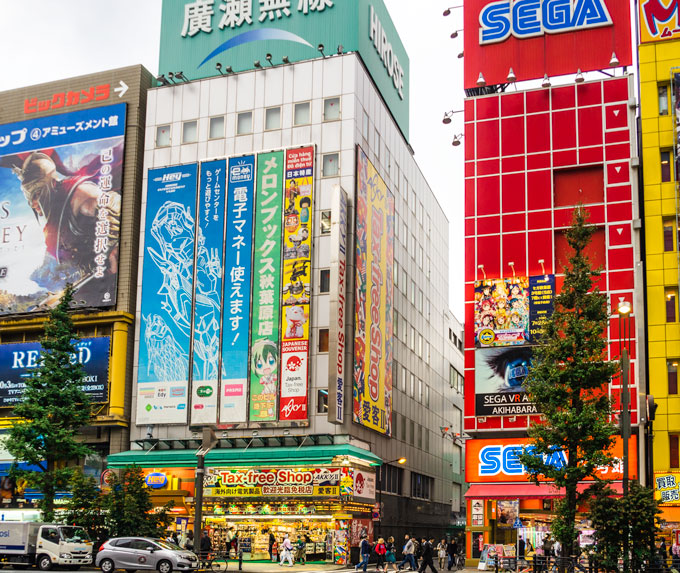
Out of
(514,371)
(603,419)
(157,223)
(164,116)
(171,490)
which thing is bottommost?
(171,490)

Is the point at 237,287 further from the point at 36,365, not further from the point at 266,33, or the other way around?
the point at 266,33

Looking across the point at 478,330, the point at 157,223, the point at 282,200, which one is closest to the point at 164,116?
the point at 157,223

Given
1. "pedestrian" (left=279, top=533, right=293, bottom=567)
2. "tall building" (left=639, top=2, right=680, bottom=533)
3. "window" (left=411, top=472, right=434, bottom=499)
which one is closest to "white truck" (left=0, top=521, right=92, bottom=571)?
"pedestrian" (left=279, top=533, right=293, bottom=567)

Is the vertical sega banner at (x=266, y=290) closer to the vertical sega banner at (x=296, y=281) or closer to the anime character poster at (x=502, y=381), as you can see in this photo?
the vertical sega banner at (x=296, y=281)

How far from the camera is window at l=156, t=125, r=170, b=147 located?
212ft

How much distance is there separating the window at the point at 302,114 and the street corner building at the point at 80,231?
1222 centimetres

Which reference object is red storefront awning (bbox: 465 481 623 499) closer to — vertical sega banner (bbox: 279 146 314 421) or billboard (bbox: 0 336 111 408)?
vertical sega banner (bbox: 279 146 314 421)

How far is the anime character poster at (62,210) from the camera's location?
63312 mm

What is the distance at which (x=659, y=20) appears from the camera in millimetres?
58469

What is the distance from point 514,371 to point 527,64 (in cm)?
2114

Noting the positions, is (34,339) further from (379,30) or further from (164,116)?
(379,30)

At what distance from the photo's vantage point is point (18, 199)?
66.5 meters

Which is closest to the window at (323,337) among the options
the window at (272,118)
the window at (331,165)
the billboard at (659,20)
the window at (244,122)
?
the window at (331,165)

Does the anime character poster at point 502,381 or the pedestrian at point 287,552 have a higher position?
the anime character poster at point 502,381
